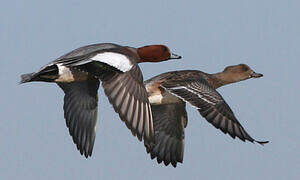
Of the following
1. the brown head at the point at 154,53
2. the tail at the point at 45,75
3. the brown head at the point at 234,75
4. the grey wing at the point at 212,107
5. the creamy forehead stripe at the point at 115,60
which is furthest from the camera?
the brown head at the point at 234,75

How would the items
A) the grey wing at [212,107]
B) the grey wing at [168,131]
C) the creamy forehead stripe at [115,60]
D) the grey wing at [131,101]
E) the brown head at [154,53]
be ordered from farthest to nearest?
1. the grey wing at [168,131]
2. the brown head at [154,53]
3. the grey wing at [212,107]
4. the creamy forehead stripe at [115,60]
5. the grey wing at [131,101]

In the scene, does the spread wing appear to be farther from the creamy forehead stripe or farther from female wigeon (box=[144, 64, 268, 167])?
female wigeon (box=[144, 64, 268, 167])

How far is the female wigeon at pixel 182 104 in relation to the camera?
8906 mm

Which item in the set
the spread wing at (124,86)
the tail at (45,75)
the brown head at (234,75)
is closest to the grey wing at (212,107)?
the spread wing at (124,86)

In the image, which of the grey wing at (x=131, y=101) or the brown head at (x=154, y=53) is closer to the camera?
the grey wing at (x=131, y=101)

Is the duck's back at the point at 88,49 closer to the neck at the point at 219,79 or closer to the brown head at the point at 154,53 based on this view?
the brown head at the point at 154,53

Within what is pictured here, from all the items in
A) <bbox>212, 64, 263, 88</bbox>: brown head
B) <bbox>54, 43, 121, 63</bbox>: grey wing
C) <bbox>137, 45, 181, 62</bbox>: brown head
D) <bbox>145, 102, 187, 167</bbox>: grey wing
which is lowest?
<bbox>145, 102, 187, 167</bbox>: grey wing

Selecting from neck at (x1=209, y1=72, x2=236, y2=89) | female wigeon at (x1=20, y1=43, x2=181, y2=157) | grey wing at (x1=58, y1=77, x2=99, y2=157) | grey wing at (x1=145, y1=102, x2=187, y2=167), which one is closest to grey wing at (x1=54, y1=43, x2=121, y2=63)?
female wigeon at (x1=20, y1=43, x2=181, y2=157)

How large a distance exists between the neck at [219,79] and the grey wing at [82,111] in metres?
2.00

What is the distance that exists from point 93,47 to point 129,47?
71 centimetres

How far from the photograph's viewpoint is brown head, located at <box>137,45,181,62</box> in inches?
383

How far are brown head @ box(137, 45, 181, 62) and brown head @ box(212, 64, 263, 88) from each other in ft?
4.01

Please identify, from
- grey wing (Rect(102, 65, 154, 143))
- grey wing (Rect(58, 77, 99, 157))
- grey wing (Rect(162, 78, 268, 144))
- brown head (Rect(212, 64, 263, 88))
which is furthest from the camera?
brown head (Rect(212, 64, 263, 88))

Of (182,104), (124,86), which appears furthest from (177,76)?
(124,86)
